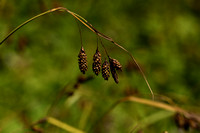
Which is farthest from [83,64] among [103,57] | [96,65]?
[103,57]

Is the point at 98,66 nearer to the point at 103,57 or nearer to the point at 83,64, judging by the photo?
the point at 83,64

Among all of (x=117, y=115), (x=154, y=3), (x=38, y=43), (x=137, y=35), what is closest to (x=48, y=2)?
(x=38, y=43)

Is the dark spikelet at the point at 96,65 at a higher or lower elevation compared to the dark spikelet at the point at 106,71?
higher

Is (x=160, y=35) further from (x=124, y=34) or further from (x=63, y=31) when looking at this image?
(x=63, y=31)

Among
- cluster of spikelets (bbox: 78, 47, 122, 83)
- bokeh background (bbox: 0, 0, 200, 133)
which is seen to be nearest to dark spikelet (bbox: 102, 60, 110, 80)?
cluster of spikelets (bbox: 78, 47, 122, 83)

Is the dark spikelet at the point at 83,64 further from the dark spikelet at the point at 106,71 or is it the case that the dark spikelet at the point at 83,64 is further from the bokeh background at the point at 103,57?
the bokeh background at the point at 103,57

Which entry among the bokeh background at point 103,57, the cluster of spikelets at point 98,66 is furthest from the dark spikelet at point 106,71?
the bokeh background at point 103,57

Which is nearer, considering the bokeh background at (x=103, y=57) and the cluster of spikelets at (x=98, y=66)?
the cluster of spikelets at (x=98, y=66)

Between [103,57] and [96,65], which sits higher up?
[96,65]

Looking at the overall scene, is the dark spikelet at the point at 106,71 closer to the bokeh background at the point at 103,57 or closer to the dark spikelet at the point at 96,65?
the dark spikelet at the point at 96,65
